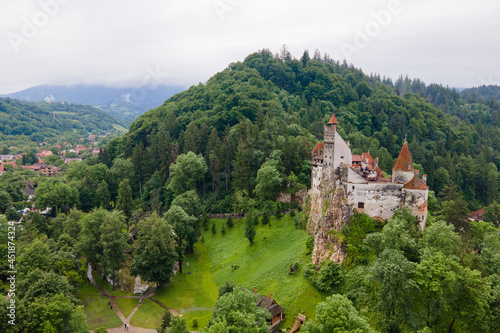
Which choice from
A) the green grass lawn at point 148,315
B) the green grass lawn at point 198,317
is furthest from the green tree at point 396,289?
the green grass lawn at point 148,315

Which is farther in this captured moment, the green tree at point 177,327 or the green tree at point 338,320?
the green tree at point 177,327

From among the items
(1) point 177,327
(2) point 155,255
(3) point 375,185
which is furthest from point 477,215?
(1) point 177,327

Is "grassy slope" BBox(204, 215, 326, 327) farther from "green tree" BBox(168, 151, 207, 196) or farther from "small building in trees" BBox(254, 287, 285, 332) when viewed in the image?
"green tree" BBox(168, 151, 207, 196)

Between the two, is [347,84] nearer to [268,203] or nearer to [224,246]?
[268,203]

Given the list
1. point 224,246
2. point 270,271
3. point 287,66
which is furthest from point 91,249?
point 287,66

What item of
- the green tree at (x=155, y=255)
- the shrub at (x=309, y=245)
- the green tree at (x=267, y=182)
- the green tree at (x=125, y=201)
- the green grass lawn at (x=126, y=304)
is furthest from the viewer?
the green tree at (x=125, y=201)

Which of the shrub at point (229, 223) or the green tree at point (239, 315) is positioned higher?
the green tree at point (239, 315)

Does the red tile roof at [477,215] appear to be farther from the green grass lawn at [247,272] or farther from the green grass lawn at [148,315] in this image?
the green grass lawn at [148,315]
